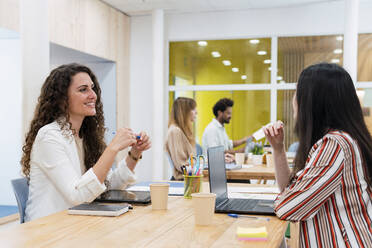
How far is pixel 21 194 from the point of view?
6.19 ft

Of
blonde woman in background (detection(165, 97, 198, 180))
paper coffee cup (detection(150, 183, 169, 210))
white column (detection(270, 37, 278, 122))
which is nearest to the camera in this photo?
paper coffee cup (detection(150, 183, 169, 210))

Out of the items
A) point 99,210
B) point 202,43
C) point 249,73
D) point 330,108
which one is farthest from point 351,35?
point 99,210

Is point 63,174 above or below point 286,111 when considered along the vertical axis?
below

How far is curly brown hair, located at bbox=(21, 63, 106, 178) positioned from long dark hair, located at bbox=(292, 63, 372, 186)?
1.17m

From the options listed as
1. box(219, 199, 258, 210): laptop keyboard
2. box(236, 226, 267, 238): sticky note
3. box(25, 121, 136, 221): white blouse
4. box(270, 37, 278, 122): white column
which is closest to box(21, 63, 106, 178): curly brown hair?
box(25, 121, 136, 221): white blouse

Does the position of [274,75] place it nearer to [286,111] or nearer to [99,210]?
[286,111]

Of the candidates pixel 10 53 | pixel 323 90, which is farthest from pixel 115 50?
pixel 323 90

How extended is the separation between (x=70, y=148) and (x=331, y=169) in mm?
1221

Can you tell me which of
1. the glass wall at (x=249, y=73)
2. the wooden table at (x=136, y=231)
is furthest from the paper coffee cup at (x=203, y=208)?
the glass wall at (x=249, y=73)

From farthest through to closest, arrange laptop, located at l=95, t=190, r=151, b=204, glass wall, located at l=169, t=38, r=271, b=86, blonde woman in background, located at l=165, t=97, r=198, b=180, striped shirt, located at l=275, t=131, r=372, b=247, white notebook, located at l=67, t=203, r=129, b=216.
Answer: glass wall, located at l=169, t=38, r=271, b=86 < blonde woman in background, located at l=165, t=97, r=198, b=180 < laptop, located at l=95, t=190, r=151, b=204 < white notebook, located at l=67, t=203, r=129, b=216 < striped shirt, located at l=275, t=131, r=372, b=247

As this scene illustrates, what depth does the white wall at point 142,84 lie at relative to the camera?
23.3 ft

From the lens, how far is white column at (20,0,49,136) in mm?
2967

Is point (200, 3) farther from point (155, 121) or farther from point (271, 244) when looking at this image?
point (271, 244)

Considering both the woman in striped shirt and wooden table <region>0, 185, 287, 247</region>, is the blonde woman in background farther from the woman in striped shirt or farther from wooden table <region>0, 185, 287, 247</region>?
the woman in striped shirt
